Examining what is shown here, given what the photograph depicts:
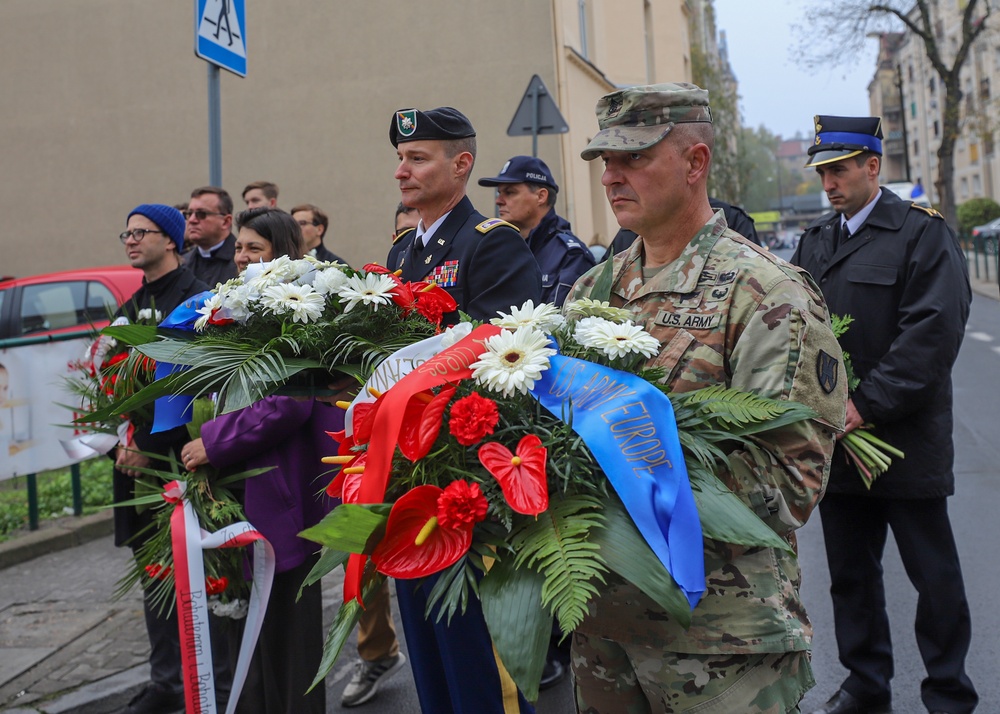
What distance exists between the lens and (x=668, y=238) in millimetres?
2350

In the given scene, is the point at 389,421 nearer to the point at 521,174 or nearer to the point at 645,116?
the point at 645,116

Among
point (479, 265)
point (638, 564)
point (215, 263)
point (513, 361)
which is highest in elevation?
point (215, 263)

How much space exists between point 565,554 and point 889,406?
221cm

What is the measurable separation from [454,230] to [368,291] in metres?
0.73

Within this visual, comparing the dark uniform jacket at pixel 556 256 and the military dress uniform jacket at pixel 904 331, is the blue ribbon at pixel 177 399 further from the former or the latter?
the military dress uniform jacket at pixel 904 331

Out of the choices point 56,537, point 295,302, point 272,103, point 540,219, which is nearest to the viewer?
point 295,302

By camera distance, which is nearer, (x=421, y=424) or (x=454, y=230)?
(x=421, y=424)

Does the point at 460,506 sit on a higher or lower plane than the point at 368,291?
lower

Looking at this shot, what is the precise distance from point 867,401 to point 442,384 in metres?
2.16

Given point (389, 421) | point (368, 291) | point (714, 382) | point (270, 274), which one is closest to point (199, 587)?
point (270, 274)

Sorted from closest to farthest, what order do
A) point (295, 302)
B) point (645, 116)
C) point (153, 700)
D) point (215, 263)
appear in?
point (645, 116), point (295, 302), point (153, 700), point (215, 263)

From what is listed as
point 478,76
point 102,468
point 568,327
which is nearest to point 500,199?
point 568,327

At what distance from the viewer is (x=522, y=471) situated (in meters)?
1.76

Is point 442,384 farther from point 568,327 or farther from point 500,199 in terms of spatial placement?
point 500,199
